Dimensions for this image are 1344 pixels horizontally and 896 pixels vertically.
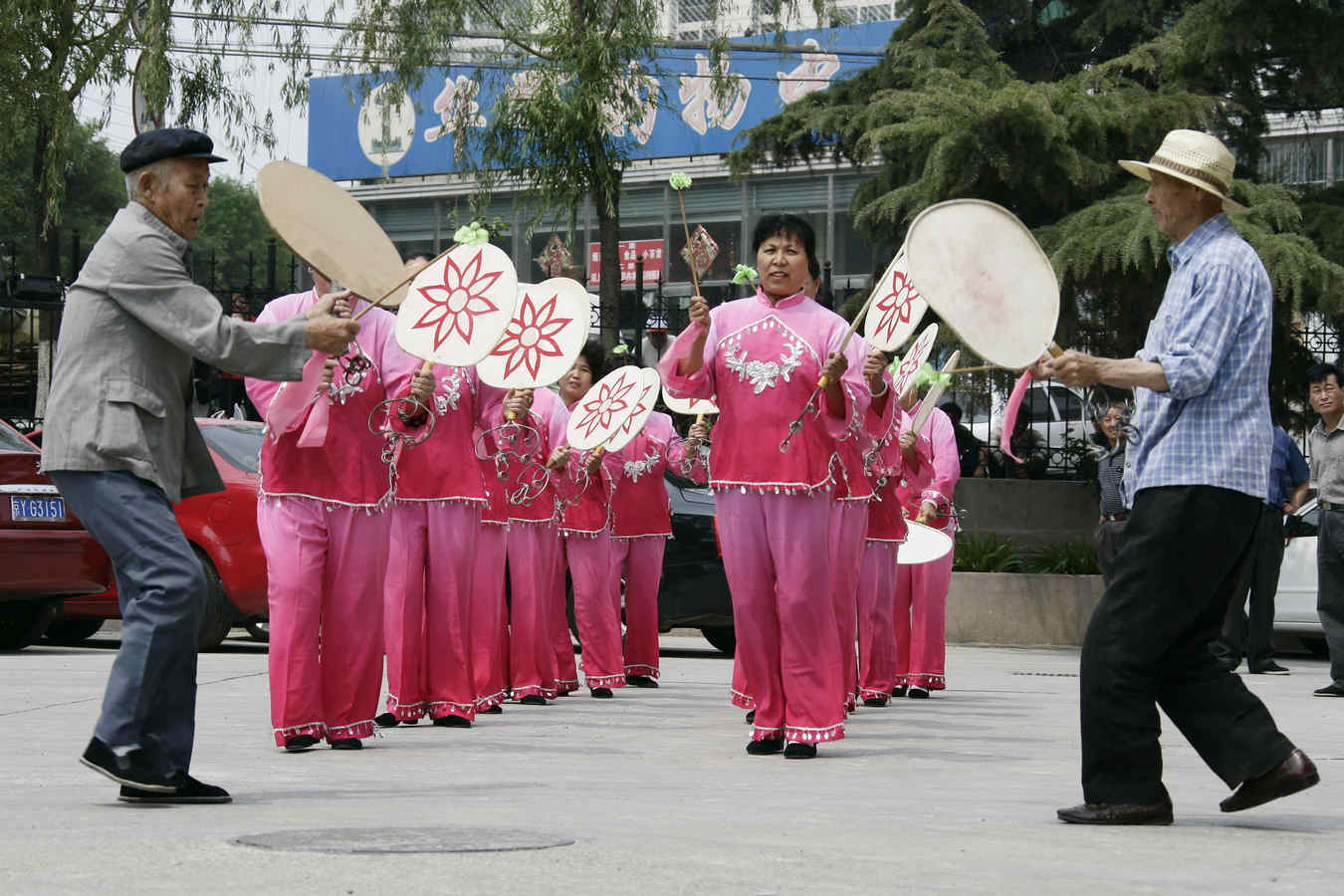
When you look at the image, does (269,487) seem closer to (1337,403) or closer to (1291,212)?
(1337,403)

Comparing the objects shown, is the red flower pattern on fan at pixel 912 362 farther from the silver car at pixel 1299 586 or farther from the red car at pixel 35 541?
the silver car at pixel 1299 586

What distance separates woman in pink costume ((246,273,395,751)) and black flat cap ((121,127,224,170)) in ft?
5.17

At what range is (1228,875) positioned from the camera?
4656mm

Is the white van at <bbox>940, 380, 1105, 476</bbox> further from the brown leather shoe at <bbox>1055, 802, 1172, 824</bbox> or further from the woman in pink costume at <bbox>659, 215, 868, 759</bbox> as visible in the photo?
the brown leather shoe at <bbox>1055, 802, 1172, 824</bbox>

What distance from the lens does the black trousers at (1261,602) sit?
1362 centimetres

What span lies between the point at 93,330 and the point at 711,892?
8.71ft

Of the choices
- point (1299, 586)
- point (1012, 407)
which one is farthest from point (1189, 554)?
point (1299, 586)

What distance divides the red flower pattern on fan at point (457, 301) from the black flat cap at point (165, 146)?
6.02ft

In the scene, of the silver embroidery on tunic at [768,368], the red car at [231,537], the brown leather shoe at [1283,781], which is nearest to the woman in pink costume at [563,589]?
the red car at [231,537]

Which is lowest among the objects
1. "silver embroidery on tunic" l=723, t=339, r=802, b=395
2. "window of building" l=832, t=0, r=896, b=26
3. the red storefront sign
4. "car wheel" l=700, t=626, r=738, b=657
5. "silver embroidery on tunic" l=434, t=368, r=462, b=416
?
"car wheel" l=700, t=626, r=738, b=657

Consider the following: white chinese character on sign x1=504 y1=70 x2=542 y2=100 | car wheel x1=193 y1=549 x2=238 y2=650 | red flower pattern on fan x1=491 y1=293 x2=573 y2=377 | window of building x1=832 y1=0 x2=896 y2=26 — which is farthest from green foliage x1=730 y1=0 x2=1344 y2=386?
red flower pattern on fan x1=491 y1=293 x2=573 y2=377

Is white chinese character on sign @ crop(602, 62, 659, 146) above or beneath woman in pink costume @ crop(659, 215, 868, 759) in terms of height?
above

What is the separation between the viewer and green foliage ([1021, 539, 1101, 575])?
17.0 m

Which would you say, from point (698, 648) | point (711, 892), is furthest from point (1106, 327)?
point (711, 892)
